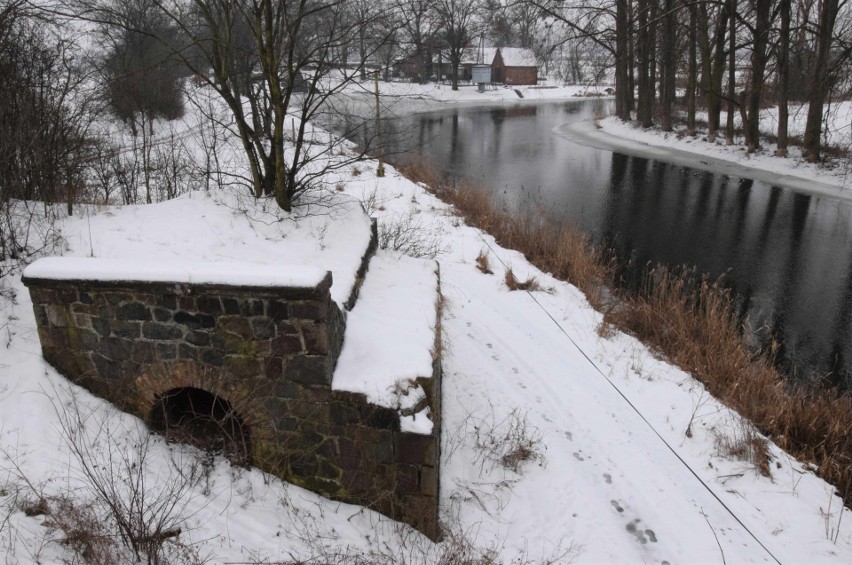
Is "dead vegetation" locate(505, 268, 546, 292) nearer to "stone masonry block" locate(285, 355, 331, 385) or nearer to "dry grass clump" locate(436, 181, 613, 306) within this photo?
"dry grass clump" locate(436, 181, 613, 306)

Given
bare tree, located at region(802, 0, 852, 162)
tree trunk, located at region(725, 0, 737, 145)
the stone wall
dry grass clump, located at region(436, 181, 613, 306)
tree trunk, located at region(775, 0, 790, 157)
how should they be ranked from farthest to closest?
tree trunk, located at region(725, 0, 737, 145) < tree trunk, located at region(775, 0, 790, 157) < bare tree, located at region(802, 0, 852, 162) < dry grass clump, located at region(436, 181, 613, 306) < the stone wall

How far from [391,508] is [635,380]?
3509 mm

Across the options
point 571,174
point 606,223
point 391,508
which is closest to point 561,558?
point 391,508

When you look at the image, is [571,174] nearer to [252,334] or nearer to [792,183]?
[792,183]

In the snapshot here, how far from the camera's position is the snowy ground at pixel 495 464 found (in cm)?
409

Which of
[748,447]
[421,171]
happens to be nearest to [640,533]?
[748,447]

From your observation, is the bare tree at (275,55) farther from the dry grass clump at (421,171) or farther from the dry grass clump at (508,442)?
the dry grass clump at (421,171)

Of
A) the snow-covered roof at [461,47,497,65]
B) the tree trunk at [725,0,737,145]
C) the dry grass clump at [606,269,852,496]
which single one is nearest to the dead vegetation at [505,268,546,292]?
the dry grass clump at [606,269,852,496]

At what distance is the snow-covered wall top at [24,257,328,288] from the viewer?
13.3 ft

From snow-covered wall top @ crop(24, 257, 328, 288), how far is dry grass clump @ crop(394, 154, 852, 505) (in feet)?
15.8

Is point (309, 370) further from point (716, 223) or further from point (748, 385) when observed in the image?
point (716, 223)

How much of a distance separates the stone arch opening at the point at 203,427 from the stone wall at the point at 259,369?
73 mm

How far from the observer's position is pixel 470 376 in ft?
21.6

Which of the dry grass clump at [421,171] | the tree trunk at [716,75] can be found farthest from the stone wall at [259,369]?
the tree trunk at [716,75]
